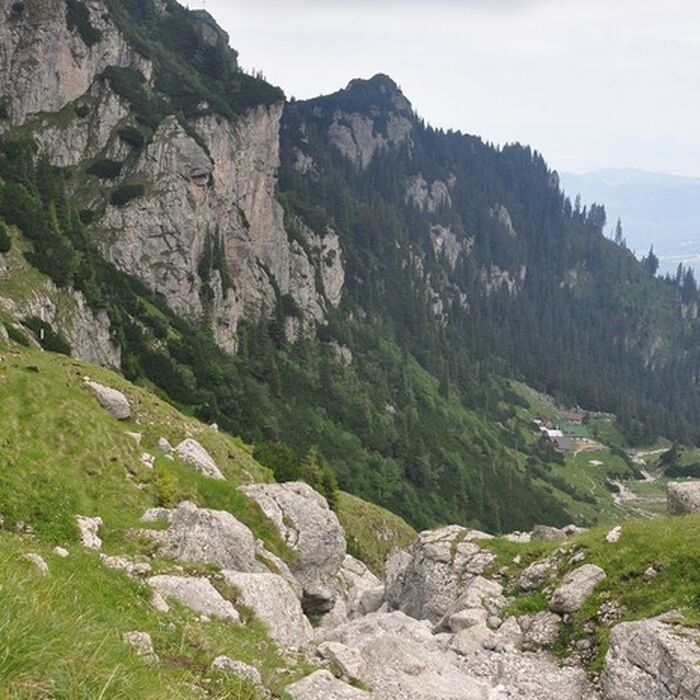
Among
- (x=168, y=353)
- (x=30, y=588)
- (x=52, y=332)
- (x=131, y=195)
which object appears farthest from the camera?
(x=131, y=195)

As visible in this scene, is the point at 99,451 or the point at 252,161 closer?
the point at 99,451

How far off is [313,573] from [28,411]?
59.6ft

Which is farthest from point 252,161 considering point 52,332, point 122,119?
point 52,332

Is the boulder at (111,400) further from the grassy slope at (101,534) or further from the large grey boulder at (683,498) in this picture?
the large grey boulder at (683,498)

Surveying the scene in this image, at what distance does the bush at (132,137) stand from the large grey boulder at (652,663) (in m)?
146

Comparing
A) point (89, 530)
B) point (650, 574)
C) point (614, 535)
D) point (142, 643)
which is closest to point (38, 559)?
point (142, 643)

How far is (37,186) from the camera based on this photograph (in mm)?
114750

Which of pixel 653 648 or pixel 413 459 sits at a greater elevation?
pixel 653 648

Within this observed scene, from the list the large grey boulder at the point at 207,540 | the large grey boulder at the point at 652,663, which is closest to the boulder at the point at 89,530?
the large grey boulder at the point at 207,540

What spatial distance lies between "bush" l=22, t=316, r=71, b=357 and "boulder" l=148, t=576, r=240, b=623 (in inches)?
2610

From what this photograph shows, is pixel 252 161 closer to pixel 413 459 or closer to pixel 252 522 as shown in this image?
pixel 413 459

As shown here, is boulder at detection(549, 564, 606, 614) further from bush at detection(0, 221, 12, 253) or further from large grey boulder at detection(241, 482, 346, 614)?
bush at detection(0, 221, 12, 253)

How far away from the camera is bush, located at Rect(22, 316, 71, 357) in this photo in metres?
78.9

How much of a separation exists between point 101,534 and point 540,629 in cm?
1742
